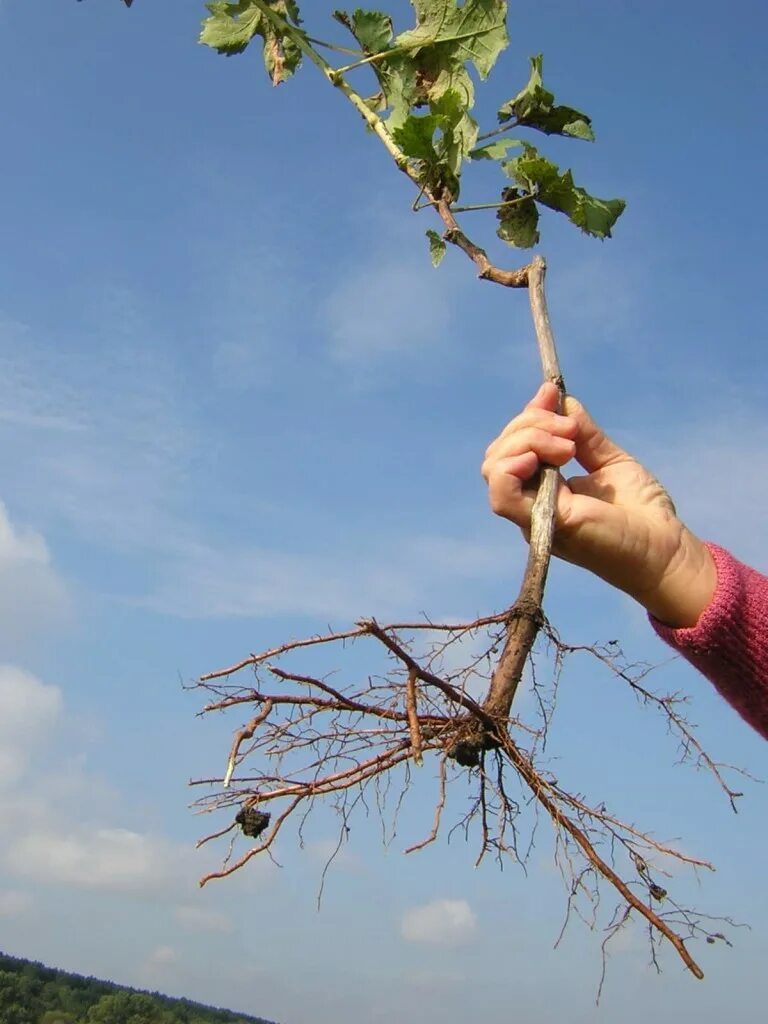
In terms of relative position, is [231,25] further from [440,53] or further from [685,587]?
[685,587]

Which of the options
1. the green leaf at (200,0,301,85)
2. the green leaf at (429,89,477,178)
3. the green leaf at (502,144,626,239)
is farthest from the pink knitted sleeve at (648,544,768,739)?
the green leaf at (200,0,301,85)

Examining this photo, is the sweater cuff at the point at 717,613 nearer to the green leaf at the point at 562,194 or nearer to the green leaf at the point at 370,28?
the green leaf at the point at 562,194

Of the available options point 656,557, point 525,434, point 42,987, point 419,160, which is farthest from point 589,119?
point 42,987

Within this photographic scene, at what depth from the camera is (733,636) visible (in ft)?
6.86

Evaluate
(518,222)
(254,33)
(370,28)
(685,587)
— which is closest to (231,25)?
(254,33)

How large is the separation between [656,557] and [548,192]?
950 millimetres

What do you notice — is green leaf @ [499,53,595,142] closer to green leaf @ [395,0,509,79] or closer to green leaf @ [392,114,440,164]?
green leaf @ [395,0,509,79]

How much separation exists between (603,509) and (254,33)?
72.9 inches

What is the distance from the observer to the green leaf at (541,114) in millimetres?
2416

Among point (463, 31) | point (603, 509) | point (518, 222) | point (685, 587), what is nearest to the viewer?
point (603, 509)

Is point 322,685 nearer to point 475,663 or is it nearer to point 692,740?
point 475,663

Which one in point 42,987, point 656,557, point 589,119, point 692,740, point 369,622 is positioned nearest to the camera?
point 369,622

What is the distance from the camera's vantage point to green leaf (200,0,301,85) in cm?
272

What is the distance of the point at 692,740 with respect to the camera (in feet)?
7.20
